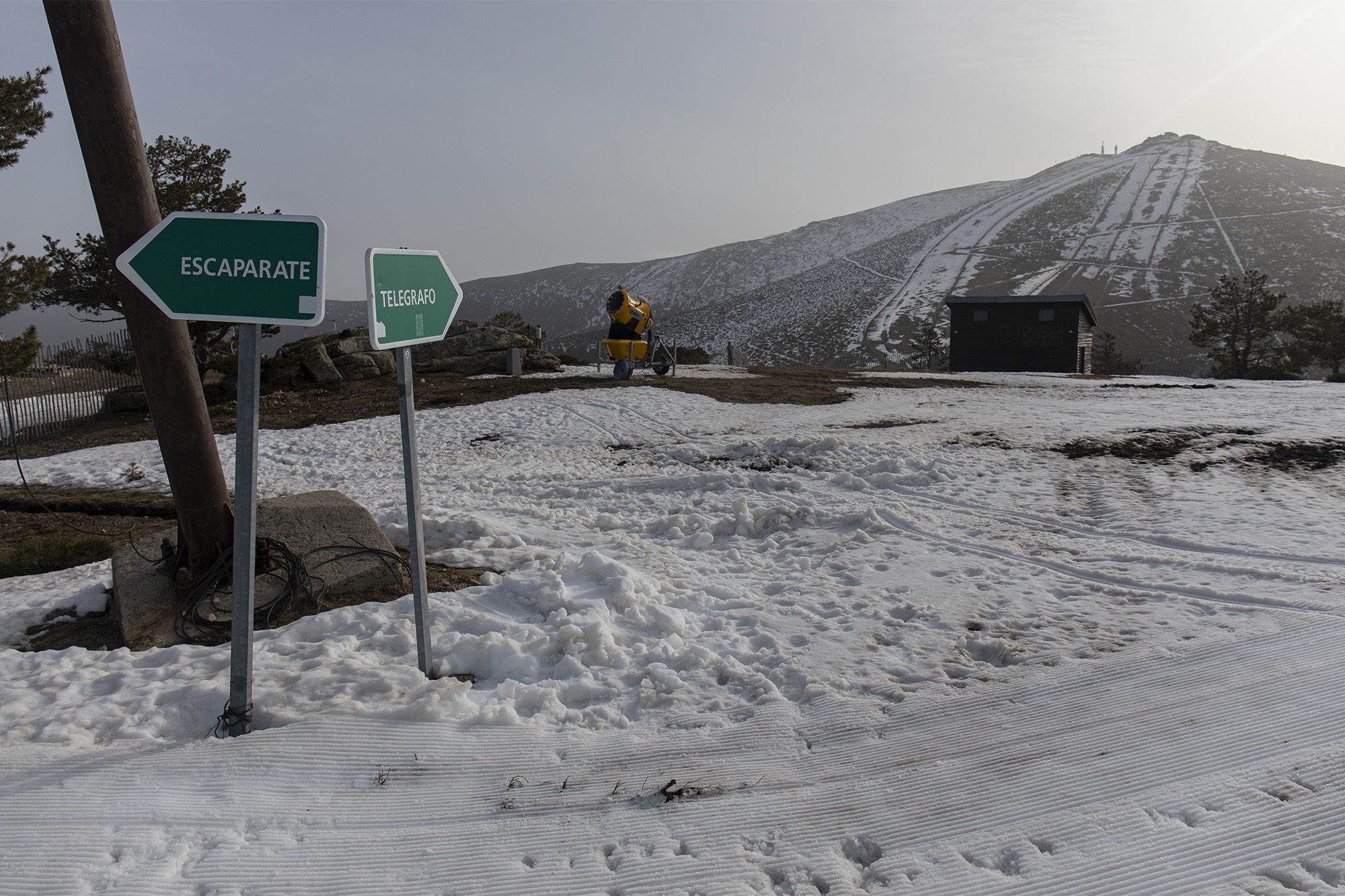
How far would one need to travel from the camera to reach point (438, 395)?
60.9 feet

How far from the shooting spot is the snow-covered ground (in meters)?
2.71

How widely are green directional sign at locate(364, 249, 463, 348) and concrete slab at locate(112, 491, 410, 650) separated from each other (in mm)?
2233

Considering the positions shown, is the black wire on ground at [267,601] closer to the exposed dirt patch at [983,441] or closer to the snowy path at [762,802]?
the snowy path at [762,802]

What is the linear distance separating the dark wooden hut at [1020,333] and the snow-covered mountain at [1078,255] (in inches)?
901

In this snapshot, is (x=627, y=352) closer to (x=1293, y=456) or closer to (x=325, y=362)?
(x=325, y=362)

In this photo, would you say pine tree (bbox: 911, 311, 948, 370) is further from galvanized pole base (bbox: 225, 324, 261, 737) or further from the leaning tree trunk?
galvanized pole base (bbox: 225, 324, 261, 737)

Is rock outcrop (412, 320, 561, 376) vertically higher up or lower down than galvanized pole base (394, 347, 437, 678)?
higher up

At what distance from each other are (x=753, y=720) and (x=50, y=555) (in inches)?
247

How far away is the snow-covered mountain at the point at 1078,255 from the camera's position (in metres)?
71.0

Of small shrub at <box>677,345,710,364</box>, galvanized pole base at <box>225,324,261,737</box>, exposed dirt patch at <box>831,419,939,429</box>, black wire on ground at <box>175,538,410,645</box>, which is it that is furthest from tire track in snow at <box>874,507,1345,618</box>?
small shrub at <box>677,345,710,364</box>

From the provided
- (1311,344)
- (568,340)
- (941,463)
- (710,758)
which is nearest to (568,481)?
(941,463)

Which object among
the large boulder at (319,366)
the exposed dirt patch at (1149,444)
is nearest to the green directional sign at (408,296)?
the exposed dirt patch at (1149,444)

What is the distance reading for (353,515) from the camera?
587cm

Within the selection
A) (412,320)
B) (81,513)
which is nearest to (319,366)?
(81,513)
